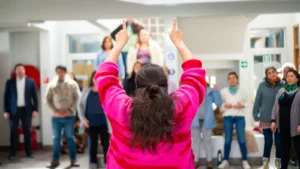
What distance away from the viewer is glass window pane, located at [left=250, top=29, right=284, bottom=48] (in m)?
10.5

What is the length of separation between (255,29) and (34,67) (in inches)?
211

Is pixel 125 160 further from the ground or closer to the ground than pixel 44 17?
closer to the ground

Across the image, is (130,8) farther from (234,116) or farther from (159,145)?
(159,145)

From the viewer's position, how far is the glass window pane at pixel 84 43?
10.4 meters

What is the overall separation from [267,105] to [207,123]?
3.39 feet

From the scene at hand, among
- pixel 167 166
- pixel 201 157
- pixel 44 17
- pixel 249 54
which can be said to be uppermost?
pixel 44 17

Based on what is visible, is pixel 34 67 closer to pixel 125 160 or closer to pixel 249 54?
pixel 249 54

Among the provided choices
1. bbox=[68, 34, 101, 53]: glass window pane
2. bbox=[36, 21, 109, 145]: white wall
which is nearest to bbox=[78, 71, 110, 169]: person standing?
bbox=[36, 21, 109, 145]: white wall

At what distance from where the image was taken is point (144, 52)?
285 inches

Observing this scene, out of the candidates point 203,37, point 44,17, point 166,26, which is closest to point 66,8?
point 44,17

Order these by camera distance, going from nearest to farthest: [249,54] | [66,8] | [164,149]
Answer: [164,149] → [66,8] → [249,54]

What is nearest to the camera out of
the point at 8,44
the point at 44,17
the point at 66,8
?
the point at 66,8

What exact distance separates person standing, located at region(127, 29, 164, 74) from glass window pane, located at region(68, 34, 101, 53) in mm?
3244

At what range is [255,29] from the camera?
10555mm
